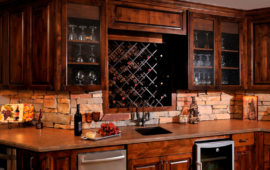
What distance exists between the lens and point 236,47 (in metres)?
3.41

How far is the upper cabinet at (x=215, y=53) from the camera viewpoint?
3148mm

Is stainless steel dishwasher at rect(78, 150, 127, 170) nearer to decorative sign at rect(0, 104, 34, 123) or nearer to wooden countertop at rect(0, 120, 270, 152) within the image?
wooden countertop at rect(0, 120, 270, 152)

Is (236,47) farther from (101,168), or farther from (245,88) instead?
(101,168)

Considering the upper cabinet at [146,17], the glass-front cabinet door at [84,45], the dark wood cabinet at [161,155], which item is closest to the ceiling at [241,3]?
the upper cabinet at [146,17]

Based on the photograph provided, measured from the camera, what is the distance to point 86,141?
2293 millimetres

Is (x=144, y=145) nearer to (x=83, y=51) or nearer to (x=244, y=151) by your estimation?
(x=83, y=51)

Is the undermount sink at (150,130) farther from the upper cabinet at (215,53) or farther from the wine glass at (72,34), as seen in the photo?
the wine glass at (72,34)

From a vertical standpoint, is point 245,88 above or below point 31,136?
above

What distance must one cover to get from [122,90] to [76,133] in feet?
2.91

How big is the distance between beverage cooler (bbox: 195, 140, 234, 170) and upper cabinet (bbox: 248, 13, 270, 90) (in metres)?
1.13

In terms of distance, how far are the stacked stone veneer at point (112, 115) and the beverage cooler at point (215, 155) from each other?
0.77 metres

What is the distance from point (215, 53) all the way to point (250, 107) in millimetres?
1092

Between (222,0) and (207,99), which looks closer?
(222,0)

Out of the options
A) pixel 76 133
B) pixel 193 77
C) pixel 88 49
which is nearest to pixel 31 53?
pixel 88 49
